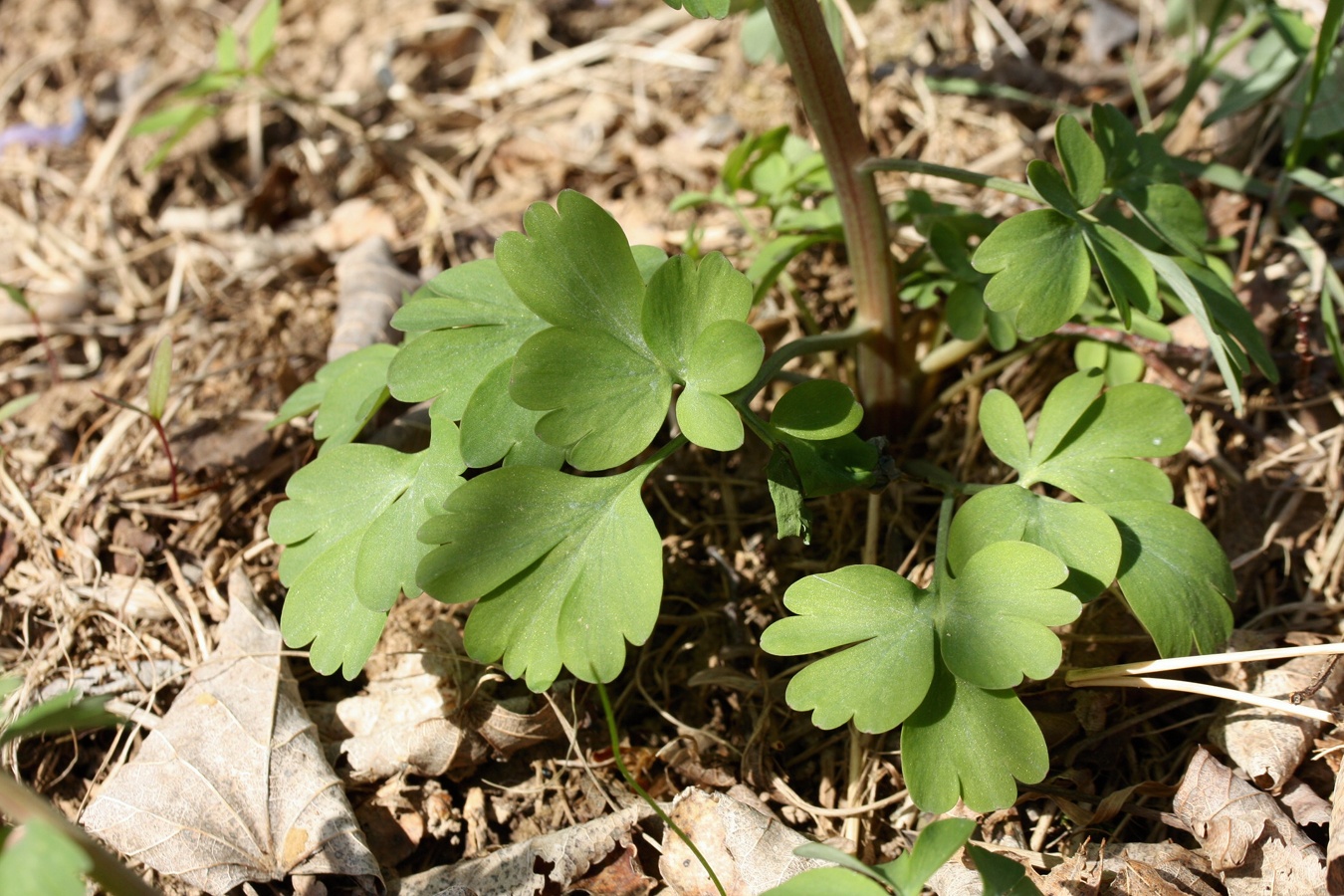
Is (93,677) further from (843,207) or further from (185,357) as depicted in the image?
(843,207)

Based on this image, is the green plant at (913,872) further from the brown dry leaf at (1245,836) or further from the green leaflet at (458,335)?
the green leaflet at (458,335)

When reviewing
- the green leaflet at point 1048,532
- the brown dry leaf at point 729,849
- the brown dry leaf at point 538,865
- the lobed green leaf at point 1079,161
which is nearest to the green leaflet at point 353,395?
the brown dry leaf at point 538,865

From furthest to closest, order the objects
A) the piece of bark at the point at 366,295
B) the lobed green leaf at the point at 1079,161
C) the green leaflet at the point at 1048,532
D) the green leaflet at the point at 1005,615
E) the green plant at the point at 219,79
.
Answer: the green plant at the point at 219,79 → the piece of bark at the point at 366,295 → the lobed green leaf at the point at 1079,161 → the green leaflet at the point at 1048,532 → the green leaflet at the point at 1005,615

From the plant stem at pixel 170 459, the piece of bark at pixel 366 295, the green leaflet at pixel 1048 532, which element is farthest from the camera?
the piece of bark at pixel 366 295

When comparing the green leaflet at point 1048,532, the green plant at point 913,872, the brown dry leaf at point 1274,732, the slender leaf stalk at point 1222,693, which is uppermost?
the green leaflet at point 1048,532

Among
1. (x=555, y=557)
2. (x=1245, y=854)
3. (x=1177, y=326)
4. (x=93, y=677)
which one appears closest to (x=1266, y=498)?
(x=1177, y=326)

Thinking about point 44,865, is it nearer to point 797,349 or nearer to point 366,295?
point 797,349

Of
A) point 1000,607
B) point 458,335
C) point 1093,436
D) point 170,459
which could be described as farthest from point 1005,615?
point 170,459
